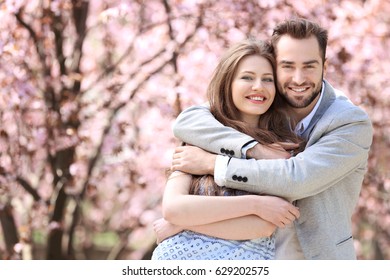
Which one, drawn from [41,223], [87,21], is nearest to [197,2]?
[87,21]

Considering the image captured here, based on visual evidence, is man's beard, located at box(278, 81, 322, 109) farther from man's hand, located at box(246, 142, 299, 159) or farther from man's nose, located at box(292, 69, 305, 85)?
man's hand, located at box(246, 142, 299, 159)

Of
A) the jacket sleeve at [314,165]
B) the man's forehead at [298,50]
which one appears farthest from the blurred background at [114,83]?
the jacket sleeve at [314,165]

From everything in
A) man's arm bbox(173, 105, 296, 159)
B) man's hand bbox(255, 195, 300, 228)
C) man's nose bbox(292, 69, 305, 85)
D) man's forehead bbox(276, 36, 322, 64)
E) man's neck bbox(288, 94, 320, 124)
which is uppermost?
man's forehead bbox(276, 36, 322, 64)

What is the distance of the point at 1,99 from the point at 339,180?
Answer: 2662 mm

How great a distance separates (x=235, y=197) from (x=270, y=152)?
22 cm

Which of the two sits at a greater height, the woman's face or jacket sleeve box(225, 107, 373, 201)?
the woman's face

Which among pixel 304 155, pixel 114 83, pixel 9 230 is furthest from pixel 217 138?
pixel 9 230

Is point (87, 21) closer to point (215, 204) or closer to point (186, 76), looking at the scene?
point (186, 76)

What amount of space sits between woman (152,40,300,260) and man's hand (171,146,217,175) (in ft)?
0.11

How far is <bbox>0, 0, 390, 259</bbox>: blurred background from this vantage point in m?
4.77

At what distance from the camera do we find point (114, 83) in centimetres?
495

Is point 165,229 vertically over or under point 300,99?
under

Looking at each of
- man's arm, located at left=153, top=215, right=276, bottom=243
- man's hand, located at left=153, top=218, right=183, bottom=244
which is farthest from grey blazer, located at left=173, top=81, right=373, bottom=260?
man's hand, located at left=153, top=218, right=183, bottom=244

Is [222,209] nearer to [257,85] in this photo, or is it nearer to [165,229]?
[165,229]
